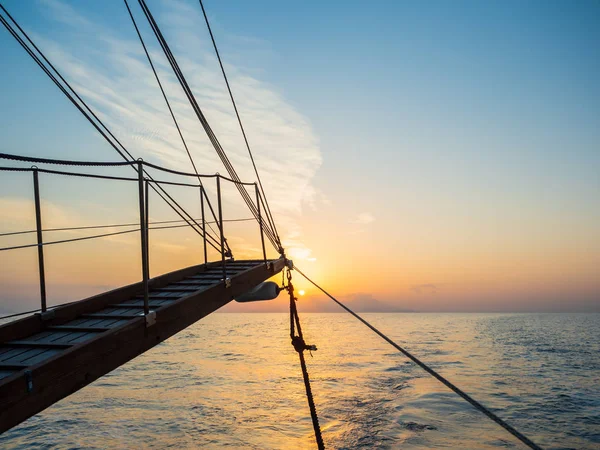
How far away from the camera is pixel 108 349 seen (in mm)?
3941

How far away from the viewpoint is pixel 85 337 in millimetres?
4078

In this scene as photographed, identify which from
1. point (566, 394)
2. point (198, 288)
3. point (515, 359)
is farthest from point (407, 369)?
point (198, 288)

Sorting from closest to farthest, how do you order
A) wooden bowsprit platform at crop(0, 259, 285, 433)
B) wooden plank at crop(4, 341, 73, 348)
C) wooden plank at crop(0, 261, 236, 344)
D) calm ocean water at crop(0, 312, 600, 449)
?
wooden bowsprit platform at crop(0, 259, 285, 433)
wooden plank at crop(4, 341, 73, 348)
wooden plank at crop(0, 261, 236, 344)
calm ocean water at crop(0, 312, 600, 449)

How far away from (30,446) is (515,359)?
123 feet

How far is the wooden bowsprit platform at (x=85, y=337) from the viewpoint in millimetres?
3117

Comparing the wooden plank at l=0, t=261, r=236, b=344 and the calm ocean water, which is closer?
the wooden plank at l=0, t=261, r=236, b=344

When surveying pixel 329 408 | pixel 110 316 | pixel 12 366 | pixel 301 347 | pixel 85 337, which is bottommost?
pixel 329 408

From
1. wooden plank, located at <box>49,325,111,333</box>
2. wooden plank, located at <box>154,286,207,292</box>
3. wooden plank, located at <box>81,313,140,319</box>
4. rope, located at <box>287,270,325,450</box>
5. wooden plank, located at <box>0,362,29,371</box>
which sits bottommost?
rope, located at <box>287,270,325,450</box>

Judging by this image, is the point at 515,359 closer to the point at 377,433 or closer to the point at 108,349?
the point at 377,433

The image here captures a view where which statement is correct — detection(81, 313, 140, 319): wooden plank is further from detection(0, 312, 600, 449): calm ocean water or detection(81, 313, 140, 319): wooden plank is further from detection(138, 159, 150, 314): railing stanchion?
detection(0, 312, 600, 449): calm ocean water

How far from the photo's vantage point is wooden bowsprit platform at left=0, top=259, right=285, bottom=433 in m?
3.12

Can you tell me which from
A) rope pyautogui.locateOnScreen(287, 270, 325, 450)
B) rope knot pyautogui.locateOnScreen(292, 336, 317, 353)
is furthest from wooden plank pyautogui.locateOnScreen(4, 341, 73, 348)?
rope knot pyautogui.locateOnScreen(292, 336, 317, 353)

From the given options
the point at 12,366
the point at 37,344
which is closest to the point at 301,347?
the point at 37,344

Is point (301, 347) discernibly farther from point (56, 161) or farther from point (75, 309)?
point (56, 161)
